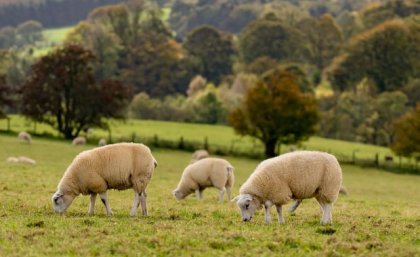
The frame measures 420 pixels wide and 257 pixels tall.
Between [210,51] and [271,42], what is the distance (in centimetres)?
1190

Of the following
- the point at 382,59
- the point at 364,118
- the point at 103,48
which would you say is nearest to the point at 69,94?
the point at 364,118

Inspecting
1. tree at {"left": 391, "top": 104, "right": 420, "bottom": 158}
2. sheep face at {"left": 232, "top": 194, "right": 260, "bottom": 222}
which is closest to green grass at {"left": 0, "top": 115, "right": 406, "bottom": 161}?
tree at {"left": 391, "top": 104, "right": 420, "bottom": 158}

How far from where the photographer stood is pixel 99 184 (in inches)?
663

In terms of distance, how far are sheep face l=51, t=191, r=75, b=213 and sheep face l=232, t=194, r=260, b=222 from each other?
14.6 feet

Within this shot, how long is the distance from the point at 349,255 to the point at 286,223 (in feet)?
12.6

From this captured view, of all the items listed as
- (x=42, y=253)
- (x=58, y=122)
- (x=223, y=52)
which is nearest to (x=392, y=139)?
(x=58, y=122)

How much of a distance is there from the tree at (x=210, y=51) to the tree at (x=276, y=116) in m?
67.5

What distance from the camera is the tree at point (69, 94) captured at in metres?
59.0

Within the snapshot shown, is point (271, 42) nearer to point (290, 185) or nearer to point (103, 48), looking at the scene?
point (103, 48)

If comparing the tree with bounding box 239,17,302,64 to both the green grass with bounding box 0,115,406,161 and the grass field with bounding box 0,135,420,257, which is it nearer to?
the green grass with bounding box 0,115,406,161

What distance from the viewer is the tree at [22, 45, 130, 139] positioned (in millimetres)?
58969

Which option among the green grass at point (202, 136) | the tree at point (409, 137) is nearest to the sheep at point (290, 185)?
the tree at point (409, 137)

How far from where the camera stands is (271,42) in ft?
400

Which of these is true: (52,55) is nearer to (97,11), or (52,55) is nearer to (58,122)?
(58,122)
